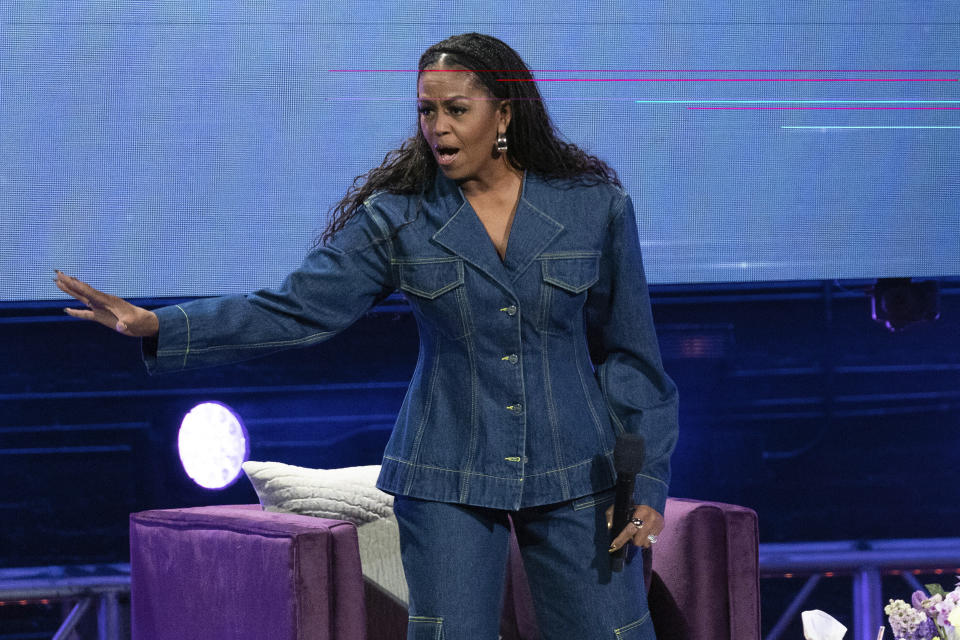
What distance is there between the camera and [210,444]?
280cm

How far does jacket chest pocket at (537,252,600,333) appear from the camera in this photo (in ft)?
5.30

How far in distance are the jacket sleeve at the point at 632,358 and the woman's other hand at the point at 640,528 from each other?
1.3 inches

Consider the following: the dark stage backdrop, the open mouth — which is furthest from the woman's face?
the dark stage backdrop

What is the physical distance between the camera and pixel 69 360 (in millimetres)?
3188

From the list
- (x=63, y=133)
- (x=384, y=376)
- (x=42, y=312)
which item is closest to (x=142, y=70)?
(x=63, y=133)

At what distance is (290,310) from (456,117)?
36 centimetres

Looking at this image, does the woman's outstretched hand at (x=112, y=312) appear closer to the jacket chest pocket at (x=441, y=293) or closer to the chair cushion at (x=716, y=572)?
the jacket chest pocket at (x=441, y=293)

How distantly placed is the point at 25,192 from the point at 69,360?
544 mm

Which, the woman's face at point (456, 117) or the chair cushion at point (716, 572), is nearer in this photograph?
the woman's face at point (456, 117)

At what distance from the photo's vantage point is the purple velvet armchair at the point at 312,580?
6.14 ft

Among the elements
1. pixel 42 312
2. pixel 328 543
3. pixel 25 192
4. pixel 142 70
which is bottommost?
pixel 328 543

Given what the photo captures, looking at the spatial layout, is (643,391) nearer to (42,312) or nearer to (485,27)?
(485,27)

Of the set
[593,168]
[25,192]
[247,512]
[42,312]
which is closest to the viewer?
[593,168]

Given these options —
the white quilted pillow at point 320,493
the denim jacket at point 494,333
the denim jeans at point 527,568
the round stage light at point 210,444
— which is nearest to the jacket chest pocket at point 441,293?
the denim jacket at point 494,333
